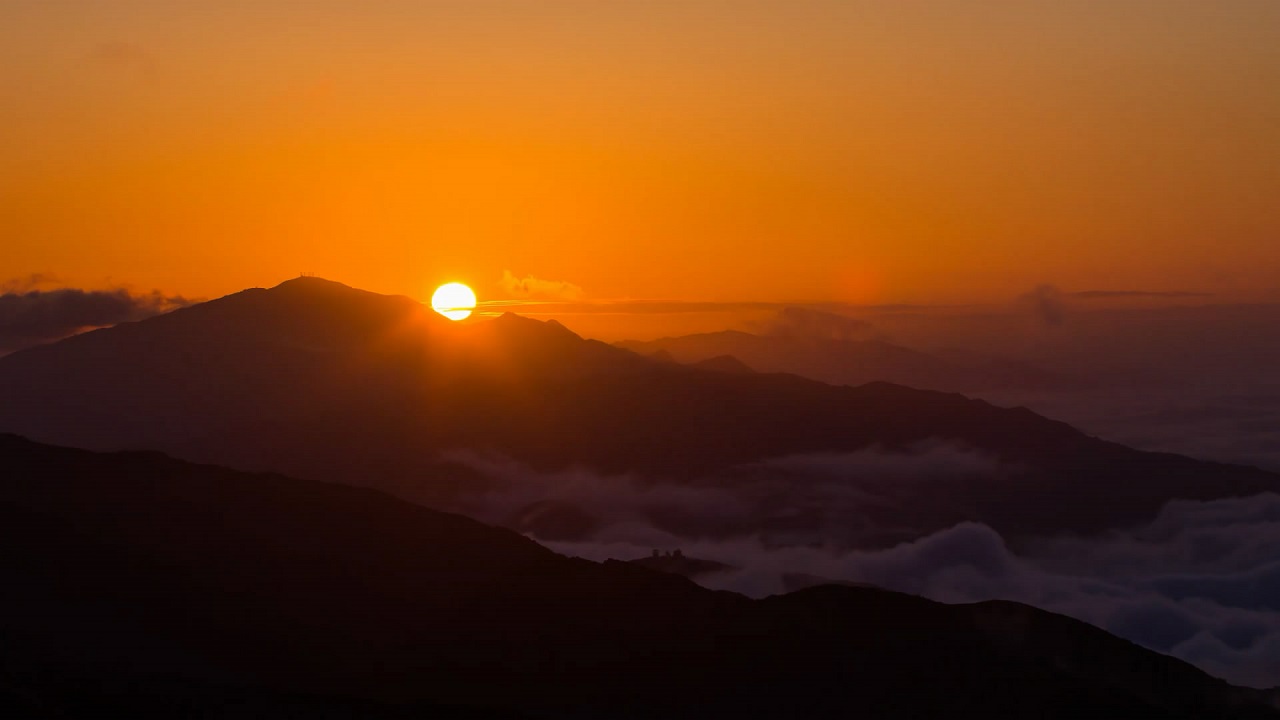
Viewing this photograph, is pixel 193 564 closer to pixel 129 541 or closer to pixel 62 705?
pixel 129 541

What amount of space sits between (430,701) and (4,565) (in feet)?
191

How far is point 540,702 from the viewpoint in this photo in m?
191

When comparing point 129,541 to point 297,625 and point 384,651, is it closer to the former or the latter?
point 297,625

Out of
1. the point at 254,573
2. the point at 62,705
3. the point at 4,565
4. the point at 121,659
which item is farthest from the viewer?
the point at 254,573

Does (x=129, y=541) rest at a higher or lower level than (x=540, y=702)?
higher

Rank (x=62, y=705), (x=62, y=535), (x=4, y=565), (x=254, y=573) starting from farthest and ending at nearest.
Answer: (x=254, y=573), (x=62, y=535), (x=4, y=565), (x=62, y=705)

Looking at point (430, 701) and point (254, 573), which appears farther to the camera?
point (254, 573)

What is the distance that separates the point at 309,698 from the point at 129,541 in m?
48.9

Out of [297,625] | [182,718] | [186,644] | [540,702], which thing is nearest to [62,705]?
[182,718]

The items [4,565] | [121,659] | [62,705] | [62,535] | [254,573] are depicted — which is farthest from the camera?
[254,573]

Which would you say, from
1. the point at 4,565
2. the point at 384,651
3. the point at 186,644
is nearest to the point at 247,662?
the point at 186,644

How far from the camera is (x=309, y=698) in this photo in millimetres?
164125

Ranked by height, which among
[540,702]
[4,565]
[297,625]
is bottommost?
[540,702]

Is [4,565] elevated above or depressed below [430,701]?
above
